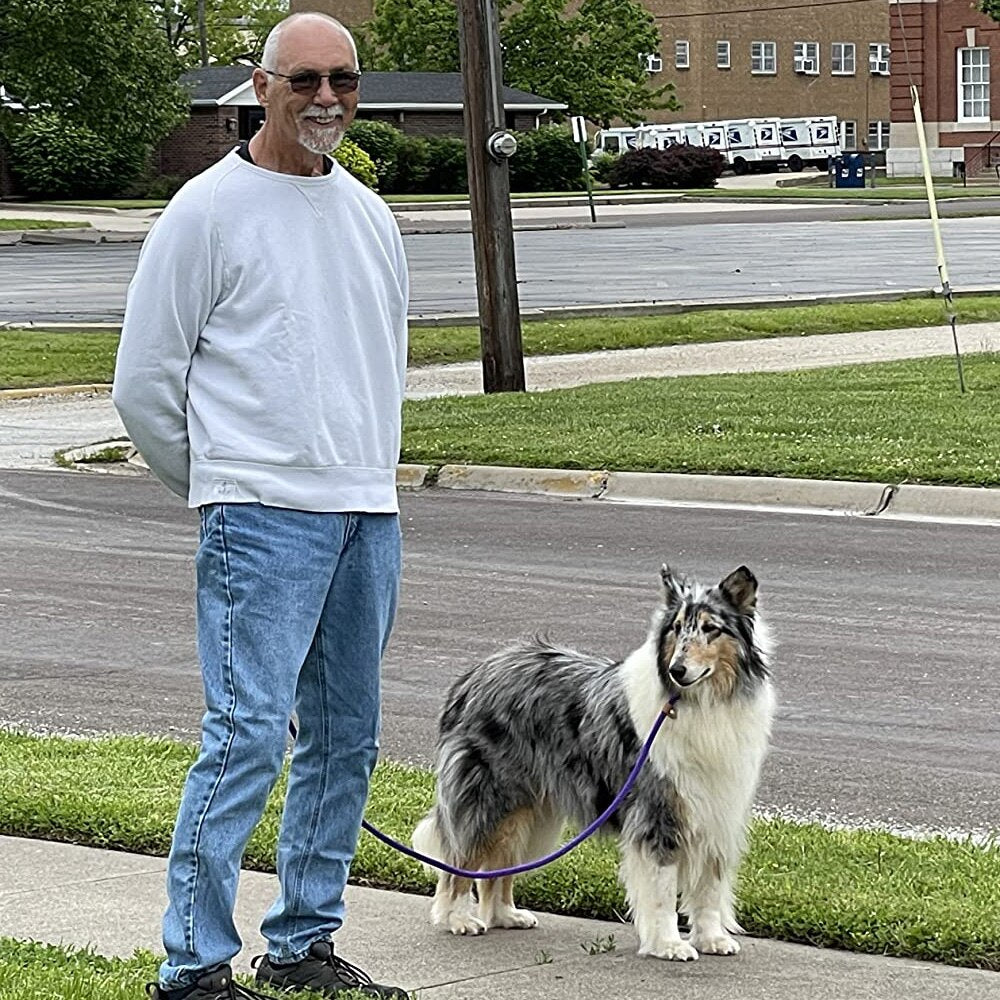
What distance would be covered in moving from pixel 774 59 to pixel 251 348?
299 feet

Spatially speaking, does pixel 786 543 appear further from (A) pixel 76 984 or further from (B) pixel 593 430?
(A) pixel 76 984

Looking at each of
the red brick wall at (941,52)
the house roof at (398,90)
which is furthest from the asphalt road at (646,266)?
the red brick wall at (941,52)

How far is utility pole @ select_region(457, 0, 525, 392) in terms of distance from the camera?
58.3 ft

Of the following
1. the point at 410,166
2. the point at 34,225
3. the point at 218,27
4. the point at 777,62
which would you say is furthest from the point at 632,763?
the point at 218,27

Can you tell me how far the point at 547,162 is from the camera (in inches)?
2662

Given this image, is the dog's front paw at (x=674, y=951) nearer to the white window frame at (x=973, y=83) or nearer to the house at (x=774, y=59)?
the white window frame at (x=973, y=83)

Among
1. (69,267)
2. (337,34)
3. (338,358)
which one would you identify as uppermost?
(337,34)

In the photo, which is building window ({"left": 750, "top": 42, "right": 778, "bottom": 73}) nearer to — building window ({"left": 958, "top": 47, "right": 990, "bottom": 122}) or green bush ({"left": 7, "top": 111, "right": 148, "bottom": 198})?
building window ({"left": 958, "top": 47, "right": 990, "bottom": 122})

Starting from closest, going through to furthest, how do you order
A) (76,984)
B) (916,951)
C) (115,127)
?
(76,984)
(916,951)
(115,127)

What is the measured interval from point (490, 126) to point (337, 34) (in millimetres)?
13746

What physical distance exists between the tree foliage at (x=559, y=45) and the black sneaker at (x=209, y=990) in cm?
7290

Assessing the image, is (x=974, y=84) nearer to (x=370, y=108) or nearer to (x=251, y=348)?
(x=370, y=108)

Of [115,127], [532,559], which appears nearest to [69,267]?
[115,127]

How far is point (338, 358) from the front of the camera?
14.6 feet
